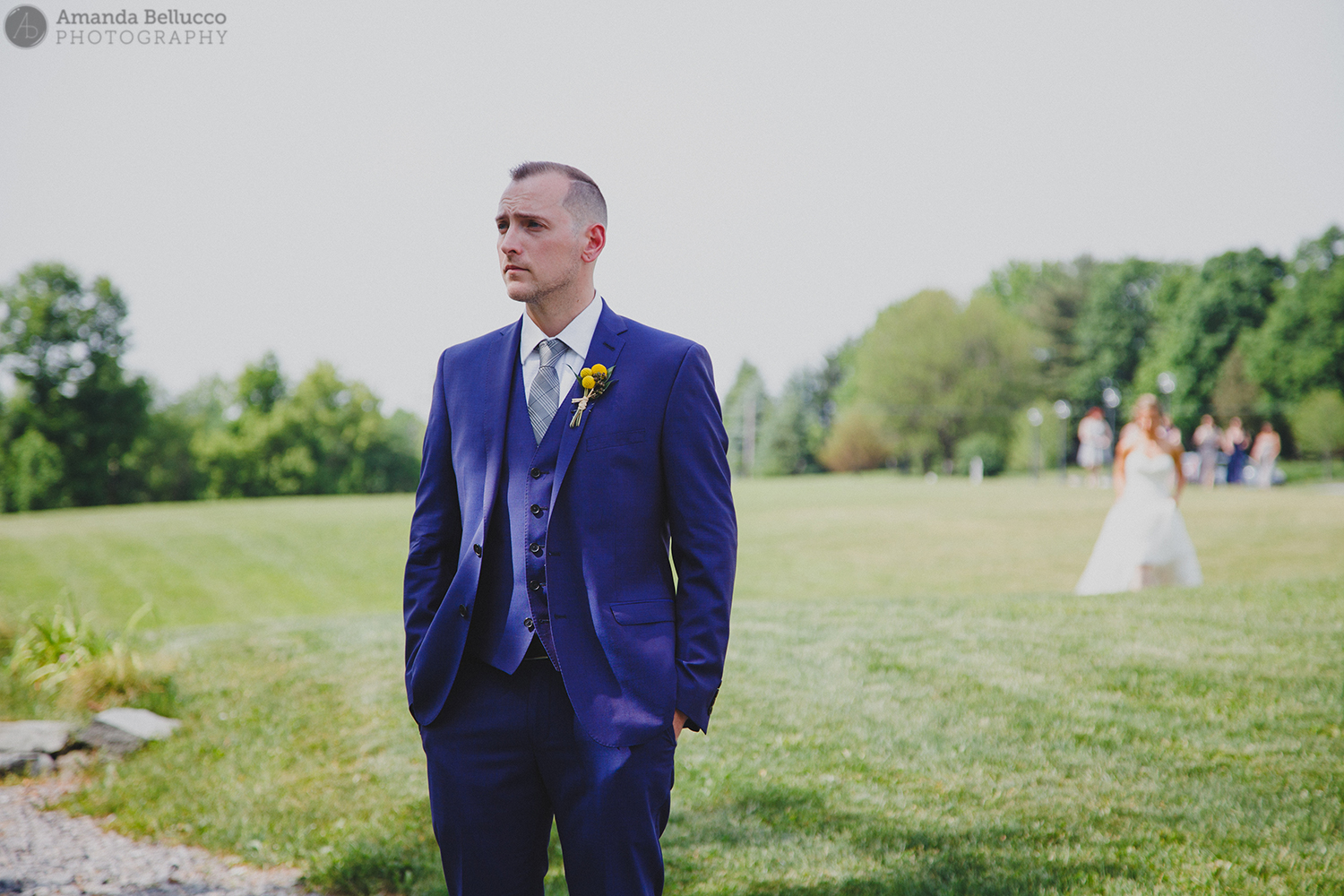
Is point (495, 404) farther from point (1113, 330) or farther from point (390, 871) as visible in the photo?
point (1113, 330)

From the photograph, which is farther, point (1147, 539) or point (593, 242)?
point (1147, 539)

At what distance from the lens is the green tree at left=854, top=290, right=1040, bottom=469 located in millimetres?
68562

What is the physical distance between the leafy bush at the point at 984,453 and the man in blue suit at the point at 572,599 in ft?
200

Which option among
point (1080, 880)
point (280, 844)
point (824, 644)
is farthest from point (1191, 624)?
point (280, 844)

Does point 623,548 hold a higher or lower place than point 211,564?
higher

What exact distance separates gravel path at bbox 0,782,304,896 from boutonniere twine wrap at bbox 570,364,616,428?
140 inches

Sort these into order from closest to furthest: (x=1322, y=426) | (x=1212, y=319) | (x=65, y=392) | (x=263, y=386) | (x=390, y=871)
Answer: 1. (x=390, y=871)
2. (x=1322, y=426)
3. (x=65, y=392)
4. (x=1212, y=319)
5. (x=263, y=386)

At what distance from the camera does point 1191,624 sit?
8.30 meters

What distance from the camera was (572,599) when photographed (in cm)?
253

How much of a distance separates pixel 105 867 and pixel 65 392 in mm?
57761

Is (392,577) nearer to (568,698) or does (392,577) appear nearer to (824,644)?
(824,644)

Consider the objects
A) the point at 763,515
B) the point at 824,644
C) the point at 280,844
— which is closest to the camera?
the point at 280,844

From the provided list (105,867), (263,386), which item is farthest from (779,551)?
(263,386)

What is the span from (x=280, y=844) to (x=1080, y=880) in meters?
4.19
